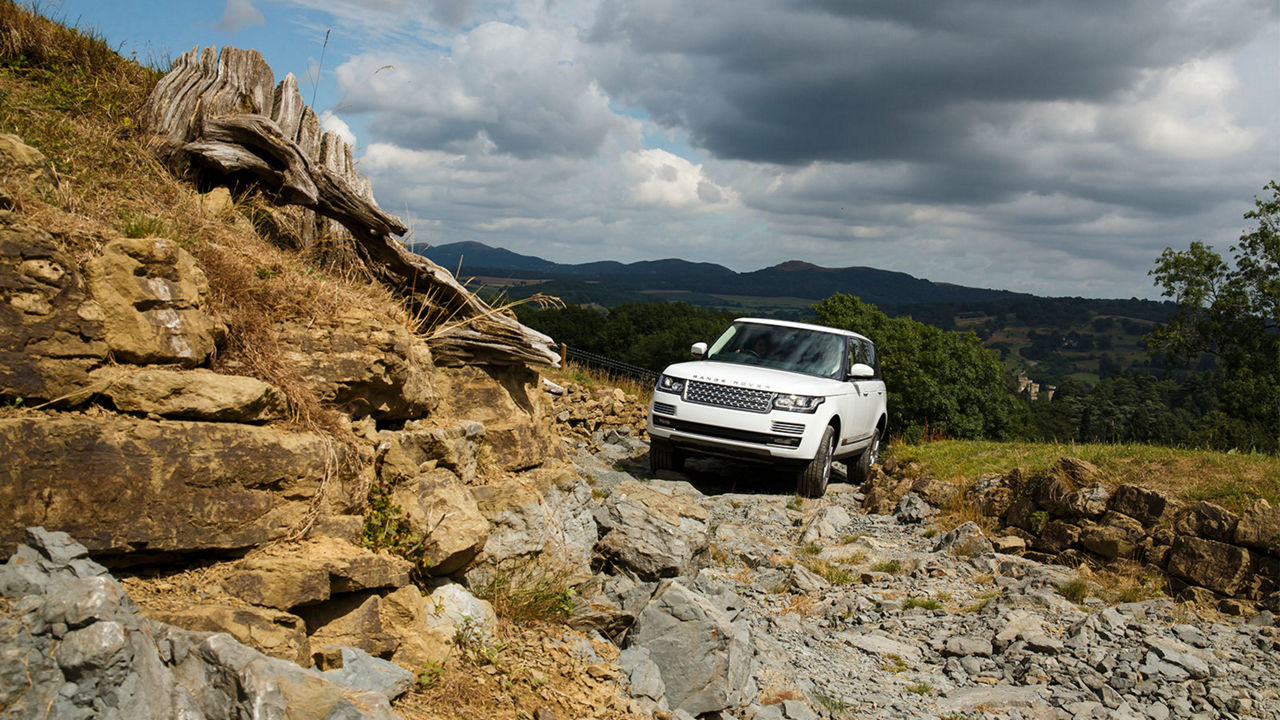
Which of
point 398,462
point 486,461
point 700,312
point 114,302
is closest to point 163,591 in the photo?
point 114,302

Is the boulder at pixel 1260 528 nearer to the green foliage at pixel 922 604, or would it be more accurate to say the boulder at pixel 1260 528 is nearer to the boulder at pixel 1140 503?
the boulder at pixel 1140 503

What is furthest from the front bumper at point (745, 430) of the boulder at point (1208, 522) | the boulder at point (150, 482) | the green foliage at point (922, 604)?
the boulder at point (150, 482)

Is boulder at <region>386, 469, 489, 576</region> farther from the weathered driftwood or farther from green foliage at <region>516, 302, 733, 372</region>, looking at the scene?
green foliage at <region>516, 302, 733, 372</region>

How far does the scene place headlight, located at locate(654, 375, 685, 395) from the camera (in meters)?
9.77

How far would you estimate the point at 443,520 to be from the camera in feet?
14.3

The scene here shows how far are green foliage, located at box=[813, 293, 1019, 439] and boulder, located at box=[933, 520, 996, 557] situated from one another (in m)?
15.3

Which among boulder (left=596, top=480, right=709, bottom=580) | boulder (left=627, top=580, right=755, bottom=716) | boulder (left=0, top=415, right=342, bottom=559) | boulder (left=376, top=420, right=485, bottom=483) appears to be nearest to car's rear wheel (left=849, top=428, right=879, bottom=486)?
boulder (left=596, top=480, right=709, bottom=580)

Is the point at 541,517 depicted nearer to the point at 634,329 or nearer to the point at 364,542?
the point at 364,542

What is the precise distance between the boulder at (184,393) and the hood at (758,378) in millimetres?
6478

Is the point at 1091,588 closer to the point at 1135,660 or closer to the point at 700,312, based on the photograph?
the point at 1135,660

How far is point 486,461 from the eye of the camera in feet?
17.9

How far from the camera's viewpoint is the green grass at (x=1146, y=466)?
809cm

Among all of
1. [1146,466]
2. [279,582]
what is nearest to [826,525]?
[1146,466]

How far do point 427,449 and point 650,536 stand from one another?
181 cm
